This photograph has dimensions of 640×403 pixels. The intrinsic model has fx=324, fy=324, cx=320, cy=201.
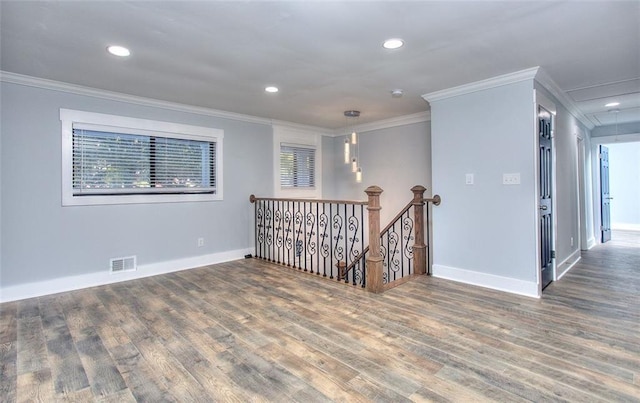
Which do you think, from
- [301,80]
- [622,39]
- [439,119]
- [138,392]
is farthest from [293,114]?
[138,392]

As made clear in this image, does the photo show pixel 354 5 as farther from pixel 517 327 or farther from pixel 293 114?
pixel 293 114

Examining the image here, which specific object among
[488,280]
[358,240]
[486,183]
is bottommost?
[488,280]

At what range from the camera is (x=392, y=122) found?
18.9ft

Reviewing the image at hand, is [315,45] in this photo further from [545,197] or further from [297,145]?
[297,145]

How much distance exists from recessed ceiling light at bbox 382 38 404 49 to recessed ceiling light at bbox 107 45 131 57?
7.29 feet

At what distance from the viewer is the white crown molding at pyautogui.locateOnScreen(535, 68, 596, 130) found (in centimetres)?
348

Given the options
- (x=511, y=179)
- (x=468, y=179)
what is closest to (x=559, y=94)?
(x=511, y=179)

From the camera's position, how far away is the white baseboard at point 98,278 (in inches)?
137

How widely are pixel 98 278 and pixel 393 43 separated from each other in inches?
166

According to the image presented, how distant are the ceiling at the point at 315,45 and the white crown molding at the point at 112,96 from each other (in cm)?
16

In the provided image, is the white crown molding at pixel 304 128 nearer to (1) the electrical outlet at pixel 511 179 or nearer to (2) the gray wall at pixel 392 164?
(2) the gray wall at pixel 392 164

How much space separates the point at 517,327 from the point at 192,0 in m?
3.43

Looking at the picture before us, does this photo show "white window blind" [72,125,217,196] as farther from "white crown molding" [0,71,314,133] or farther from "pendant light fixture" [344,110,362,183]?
"pendant light fixture" [344,110,362,183]

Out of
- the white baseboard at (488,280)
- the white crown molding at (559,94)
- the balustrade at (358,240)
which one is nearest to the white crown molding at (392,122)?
the balustrade at (358,240)
